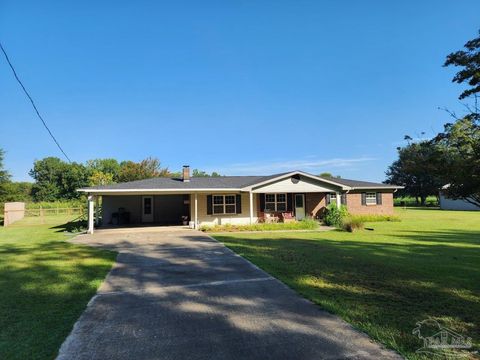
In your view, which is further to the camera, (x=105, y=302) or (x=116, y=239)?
(x=116, y=239)

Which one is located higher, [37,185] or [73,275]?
[37,185]

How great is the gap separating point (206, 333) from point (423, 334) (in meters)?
2.73

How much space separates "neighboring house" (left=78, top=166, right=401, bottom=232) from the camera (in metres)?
20.4

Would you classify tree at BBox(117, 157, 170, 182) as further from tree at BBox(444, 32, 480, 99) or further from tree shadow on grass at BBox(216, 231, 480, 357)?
tree at BBox(444, 32, 480, 99)

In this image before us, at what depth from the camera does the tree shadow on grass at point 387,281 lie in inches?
187

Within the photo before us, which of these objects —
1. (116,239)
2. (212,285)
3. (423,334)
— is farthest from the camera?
(116,239)

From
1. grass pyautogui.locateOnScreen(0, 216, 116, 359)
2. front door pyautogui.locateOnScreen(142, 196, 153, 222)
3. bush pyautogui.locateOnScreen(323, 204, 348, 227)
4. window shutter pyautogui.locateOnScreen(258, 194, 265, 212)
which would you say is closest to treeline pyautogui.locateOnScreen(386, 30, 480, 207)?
grass pyautogui.locateOnScreen(0, 216, 116, 359)

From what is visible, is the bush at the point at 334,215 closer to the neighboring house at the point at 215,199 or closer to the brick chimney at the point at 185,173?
the neighboring house at the point at 215,199

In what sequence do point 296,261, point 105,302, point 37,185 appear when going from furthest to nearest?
point 37,185, point 296,261, point 105,302

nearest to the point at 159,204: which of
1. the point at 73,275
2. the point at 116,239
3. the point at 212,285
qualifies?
the point at 116,239

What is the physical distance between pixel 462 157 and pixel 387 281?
312 cm

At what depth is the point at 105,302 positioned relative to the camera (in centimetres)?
602

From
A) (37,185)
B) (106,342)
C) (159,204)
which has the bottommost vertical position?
(106,342)

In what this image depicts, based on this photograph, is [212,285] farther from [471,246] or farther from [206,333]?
[471,246]
